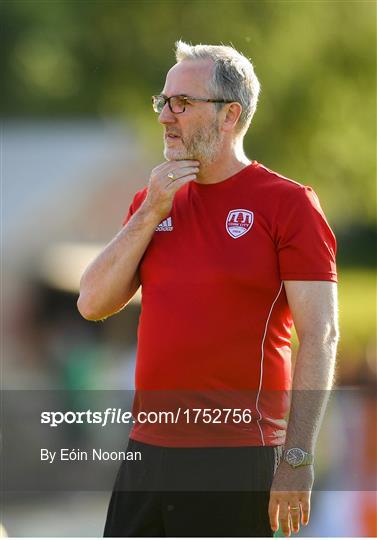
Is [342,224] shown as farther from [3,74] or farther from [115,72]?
[3,74]

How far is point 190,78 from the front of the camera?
319 cm

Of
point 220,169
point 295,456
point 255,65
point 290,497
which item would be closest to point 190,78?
point 220,169

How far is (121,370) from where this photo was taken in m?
7.42

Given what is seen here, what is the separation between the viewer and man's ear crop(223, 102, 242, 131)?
3.25m

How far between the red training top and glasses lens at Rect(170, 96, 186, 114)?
392 mm

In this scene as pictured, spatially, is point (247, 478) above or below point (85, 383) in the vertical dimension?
above

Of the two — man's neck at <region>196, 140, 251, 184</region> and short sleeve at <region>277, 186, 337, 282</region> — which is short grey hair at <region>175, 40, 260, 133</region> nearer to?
man's neck at <region>196, 140, 251, 184</region>

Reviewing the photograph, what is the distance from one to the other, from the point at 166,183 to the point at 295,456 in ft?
3.16

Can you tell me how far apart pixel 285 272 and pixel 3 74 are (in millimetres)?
5819

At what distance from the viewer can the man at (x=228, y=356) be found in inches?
115

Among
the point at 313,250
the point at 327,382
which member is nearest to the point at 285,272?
the point at 313,250

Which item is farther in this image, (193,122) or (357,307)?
(357,307)

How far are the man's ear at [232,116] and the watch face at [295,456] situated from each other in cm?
111

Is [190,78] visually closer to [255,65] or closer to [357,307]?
[255,65]
